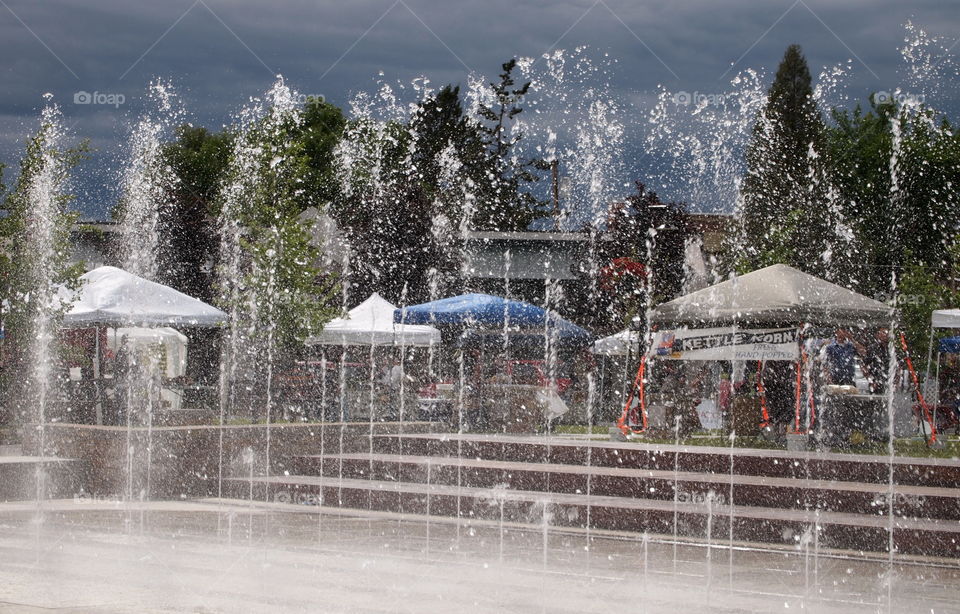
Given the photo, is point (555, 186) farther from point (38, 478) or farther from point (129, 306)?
point (38, 478)

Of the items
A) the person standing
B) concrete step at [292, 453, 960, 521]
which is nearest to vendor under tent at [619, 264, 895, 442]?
the person standing

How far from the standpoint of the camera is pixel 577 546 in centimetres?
884

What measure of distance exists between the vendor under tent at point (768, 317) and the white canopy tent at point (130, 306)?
6445 mm

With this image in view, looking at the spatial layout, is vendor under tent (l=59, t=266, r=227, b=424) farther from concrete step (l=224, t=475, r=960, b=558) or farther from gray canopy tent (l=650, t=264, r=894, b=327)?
gray canopy tent (l=650, t=264, r=894, b=327)

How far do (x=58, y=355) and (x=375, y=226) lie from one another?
1621 centimetres

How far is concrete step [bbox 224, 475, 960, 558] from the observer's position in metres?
Answer: 8.65

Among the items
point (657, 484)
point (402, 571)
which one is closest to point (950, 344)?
point (657, 484)

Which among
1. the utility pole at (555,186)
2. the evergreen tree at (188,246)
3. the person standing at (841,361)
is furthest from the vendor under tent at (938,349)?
the utility pole at (555,186)

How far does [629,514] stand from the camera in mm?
9617

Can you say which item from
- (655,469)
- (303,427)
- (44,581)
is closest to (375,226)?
(303,427)

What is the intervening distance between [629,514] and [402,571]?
9.20ft

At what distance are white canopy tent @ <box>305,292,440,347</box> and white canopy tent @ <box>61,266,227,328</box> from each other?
328 cm

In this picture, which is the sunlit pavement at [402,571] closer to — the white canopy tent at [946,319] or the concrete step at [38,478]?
the concrete step at [38,478]

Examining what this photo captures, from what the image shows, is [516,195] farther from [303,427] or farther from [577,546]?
[577,546]
